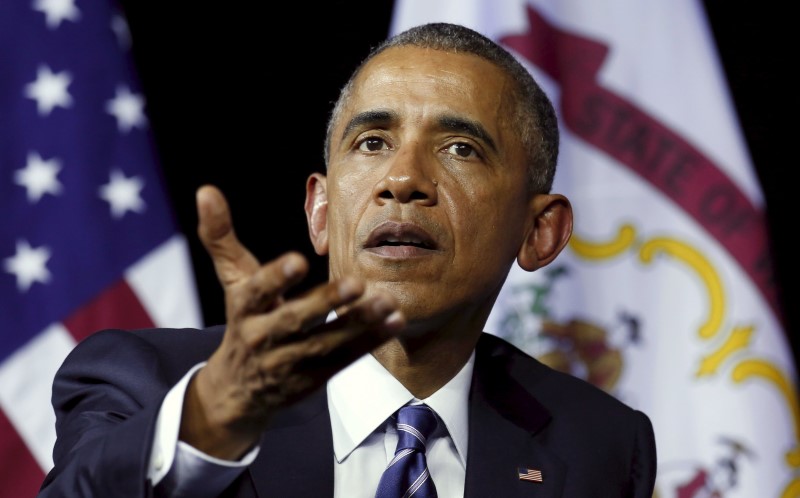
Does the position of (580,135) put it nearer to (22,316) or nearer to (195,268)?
(195,268)

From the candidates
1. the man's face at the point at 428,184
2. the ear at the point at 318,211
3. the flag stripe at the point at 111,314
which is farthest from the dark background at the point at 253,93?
the man's face at the point at 428,184

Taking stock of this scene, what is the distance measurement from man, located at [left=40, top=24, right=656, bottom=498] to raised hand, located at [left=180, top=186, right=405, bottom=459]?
40 millimetres

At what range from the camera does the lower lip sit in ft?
5.55

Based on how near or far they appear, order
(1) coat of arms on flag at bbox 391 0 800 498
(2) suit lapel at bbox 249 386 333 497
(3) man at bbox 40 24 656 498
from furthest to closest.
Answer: (1) coat of arms on flag at bbox 391 0 800 498 < (2) suit lapel at bbox 249 386 333 497 < (3) man at bbox 40 24 656 498

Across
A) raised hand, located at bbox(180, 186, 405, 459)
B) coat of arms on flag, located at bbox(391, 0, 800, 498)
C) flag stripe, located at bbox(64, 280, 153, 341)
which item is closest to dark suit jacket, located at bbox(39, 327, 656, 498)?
raised hand, located at bbox(180, 186, 405, 459)

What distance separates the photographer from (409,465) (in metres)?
1.65

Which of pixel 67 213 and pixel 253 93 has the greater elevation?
pixel 253 93

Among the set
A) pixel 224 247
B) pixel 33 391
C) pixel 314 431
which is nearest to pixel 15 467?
pixel 33 391

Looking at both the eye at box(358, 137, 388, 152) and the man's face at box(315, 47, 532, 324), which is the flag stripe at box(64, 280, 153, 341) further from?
the eye at box(358, 137, 388, 152)

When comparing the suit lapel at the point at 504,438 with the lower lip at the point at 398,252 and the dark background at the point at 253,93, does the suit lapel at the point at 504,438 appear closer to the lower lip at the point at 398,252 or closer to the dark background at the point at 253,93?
the lower lip at the point at 398,252

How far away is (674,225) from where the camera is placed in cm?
315

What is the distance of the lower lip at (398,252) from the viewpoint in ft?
5.55

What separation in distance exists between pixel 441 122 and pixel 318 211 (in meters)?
0.33

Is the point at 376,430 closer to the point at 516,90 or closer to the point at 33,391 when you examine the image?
the point at 516,90
